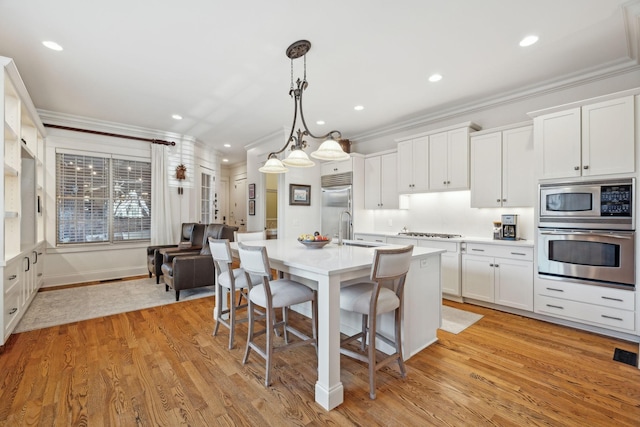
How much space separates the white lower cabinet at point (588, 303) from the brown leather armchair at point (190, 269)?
399cm

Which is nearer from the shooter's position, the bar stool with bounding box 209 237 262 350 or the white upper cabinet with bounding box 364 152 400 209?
the bar stool with bounding box 209 237 262 350

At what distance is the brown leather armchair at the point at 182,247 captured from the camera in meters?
4.64

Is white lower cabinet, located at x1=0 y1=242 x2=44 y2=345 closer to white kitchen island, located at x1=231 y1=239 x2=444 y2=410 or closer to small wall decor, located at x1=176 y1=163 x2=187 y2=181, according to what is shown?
white kitchen island, located at x1=231 y1=239 x2=444 y2=410

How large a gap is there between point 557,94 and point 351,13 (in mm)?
2848

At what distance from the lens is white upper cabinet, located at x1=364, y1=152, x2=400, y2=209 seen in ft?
15.9

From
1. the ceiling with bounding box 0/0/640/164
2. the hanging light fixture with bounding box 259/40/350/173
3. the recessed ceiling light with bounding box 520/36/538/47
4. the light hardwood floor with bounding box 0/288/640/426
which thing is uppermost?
the ceiling with bounding box 0/0/640/164

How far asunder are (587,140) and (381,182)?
8.85ft

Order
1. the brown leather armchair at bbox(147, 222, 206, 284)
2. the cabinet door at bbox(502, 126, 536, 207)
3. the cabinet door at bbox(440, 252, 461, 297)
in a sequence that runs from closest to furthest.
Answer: the cabinet door at bbox(502, 126, 536, 207) < the cabinet door at bbox(440, 252, 461, 297) < the brown leather armchair at bbox(147, 222, 206, 284)

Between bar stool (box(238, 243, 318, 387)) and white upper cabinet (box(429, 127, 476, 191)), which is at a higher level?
white upper cabinet (box(429, 127, 476, 191))

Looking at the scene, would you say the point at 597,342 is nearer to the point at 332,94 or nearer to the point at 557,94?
the point at 557,94

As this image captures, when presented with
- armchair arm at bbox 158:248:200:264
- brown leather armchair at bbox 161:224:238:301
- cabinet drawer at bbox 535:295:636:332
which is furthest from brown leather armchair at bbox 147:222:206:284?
cabinet drawer at bbox 535:295:636:332

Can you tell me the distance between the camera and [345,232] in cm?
530

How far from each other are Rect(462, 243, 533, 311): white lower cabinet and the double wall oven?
7.3 inches

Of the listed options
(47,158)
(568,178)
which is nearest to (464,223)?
(568,178)
